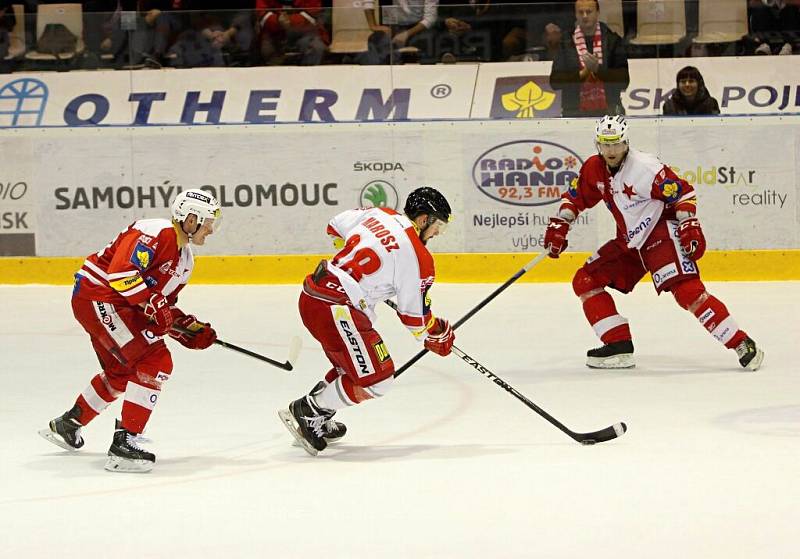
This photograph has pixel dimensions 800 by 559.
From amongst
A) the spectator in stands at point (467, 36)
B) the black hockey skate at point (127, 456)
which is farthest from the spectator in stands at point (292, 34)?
the black hockey skate at point (127, 456)

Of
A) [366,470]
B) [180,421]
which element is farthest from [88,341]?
[366,470]

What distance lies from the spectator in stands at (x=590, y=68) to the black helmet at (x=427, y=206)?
4.73 meters

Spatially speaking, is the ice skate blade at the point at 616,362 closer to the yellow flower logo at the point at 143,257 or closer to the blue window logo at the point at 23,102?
the yellow flower logo at the point at 143,257

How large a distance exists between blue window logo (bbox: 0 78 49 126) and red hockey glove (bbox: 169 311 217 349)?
16.9ft

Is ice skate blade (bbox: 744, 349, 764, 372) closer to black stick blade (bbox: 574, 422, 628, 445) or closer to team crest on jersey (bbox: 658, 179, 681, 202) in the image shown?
team crest on jersey (bbox: 658, 179, 681, 202)

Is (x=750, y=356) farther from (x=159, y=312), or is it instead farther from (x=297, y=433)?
(x=159, y=312)

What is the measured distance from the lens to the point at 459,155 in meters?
9.18

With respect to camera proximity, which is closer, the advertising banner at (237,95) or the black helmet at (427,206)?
the black helmet at (427,206)

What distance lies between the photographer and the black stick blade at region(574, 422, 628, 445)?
478 centimetres

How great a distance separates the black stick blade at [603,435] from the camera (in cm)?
478

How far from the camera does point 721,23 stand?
30.1 feet

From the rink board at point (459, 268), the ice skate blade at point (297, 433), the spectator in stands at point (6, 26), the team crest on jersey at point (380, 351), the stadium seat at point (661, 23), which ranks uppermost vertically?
the spectator in stands at point (6, 26)

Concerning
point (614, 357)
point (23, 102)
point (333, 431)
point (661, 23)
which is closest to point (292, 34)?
point (23, 102)

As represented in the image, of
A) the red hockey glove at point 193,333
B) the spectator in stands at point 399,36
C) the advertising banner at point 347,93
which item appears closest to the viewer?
the red hockey glove at point 193,333
